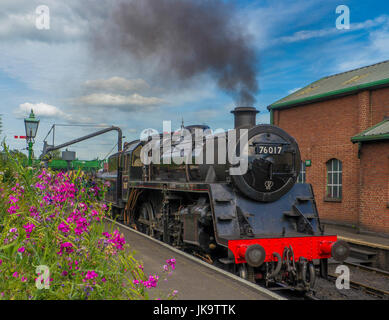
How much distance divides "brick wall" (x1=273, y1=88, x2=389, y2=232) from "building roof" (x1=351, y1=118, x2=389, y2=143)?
474 mm

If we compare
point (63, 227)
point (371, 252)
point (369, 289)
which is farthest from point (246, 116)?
point (371, 252)

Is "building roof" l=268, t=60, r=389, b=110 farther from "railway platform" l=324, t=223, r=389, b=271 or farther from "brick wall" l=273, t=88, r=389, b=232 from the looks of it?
"railway platform" l=324, t=223, r=389, b=271

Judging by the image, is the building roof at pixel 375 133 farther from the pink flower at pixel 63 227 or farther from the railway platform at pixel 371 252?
the pink flower at pixel 63 227

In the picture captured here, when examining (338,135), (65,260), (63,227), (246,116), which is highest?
(338,135)

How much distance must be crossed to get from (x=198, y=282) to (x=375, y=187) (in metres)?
9.01

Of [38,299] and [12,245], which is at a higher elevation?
[12,245]

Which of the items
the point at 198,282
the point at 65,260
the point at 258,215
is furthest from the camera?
the point at 258,215

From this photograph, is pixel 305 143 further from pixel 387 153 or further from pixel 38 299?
pixel 38 299

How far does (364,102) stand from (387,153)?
2382mm

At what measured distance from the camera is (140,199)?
11.8 metres

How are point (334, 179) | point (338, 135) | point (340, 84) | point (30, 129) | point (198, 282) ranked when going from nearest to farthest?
1. point (198, 282)
2. point (30, 129)
3. point (338, 135)
4. point (334, 179)
5. point (340, 84)

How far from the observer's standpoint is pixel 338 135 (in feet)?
47.4

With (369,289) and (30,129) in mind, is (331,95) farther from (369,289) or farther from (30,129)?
(30,129)
